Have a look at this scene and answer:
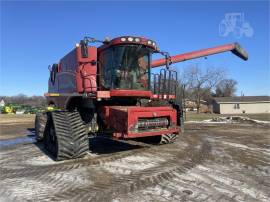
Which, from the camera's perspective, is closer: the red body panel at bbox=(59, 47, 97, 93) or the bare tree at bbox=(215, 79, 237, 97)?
the red body panel at bbox=(59, 47, 97, 93)

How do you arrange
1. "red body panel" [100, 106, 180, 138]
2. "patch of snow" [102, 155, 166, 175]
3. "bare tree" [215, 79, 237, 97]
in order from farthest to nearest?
"bare tree" [215, 79, 237, 97] < "red body panel" [100, 106, 180, 138] < "patch of snow" [102, 155, 166, 175]

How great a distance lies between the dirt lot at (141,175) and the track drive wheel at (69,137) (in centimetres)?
24

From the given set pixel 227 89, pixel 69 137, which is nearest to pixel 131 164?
pixel 69 137

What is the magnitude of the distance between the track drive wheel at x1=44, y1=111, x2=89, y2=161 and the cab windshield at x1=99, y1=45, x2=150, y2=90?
1461 millimetres

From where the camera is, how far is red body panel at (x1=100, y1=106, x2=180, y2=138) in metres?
8.23

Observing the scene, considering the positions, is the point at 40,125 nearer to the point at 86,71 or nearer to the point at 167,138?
the point at 86,71

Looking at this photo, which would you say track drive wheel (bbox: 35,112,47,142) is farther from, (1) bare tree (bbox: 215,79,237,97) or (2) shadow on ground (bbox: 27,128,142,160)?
(1) bare tree (bbox: 215,79,237,97)

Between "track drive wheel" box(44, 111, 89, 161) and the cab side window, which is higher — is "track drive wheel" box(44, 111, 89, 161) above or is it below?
below

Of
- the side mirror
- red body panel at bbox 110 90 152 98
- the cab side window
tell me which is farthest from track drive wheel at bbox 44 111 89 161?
the cab side window

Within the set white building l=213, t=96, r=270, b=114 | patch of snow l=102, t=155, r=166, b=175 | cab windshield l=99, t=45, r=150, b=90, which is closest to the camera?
patch of snow l=102, t=155, r=166, b=175

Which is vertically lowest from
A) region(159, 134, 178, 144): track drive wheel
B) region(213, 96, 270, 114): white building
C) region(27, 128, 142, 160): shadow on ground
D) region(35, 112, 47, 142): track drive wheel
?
region(27, 128, 142, 160): shadow on ground

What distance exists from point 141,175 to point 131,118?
203cm

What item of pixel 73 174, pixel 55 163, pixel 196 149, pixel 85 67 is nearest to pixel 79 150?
pixel 55 163

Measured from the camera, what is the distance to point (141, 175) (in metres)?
6.55
